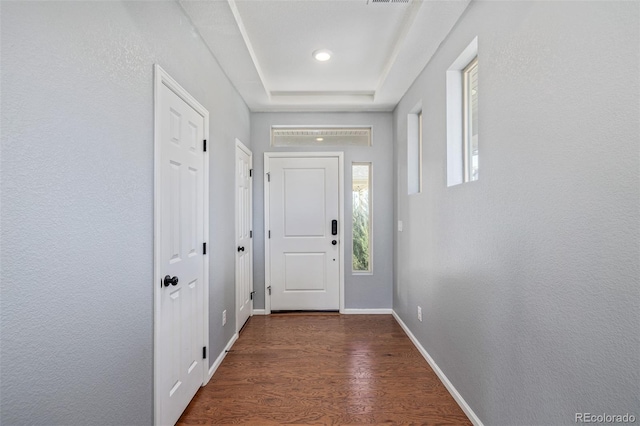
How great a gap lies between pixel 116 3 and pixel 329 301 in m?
3.39

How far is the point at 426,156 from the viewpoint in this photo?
8.61 feet

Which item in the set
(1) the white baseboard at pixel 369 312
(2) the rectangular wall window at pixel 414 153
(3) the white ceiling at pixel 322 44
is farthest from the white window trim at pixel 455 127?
(1) the white baseboard at pixel 369 312

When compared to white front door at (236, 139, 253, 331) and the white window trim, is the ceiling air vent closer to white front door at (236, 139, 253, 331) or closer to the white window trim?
white front door at (236, 139, 253, 331)

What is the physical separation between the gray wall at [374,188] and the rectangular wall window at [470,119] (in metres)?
1.60

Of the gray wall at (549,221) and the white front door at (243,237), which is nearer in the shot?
the gray wall at (549,221)

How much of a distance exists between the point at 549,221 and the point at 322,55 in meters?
2.23

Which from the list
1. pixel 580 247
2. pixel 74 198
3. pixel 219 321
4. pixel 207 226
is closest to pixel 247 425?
pixel 219 321

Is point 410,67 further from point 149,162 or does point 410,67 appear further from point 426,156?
point 149,162

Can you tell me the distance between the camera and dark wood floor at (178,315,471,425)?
6.15 ft

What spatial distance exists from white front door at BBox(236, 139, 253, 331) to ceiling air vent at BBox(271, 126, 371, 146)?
1.68 feet

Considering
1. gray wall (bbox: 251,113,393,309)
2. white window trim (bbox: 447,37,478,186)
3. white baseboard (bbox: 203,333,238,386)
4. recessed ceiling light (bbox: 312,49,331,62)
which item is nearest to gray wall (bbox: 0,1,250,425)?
white baseboard (bbox: 203,333,238,386)

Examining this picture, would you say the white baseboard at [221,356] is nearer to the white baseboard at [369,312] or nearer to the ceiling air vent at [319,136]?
the white baseboard at [369,312]

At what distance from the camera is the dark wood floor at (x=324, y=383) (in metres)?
1.88

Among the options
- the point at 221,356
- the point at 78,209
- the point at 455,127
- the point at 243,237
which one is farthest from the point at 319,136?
the point at 78,209
